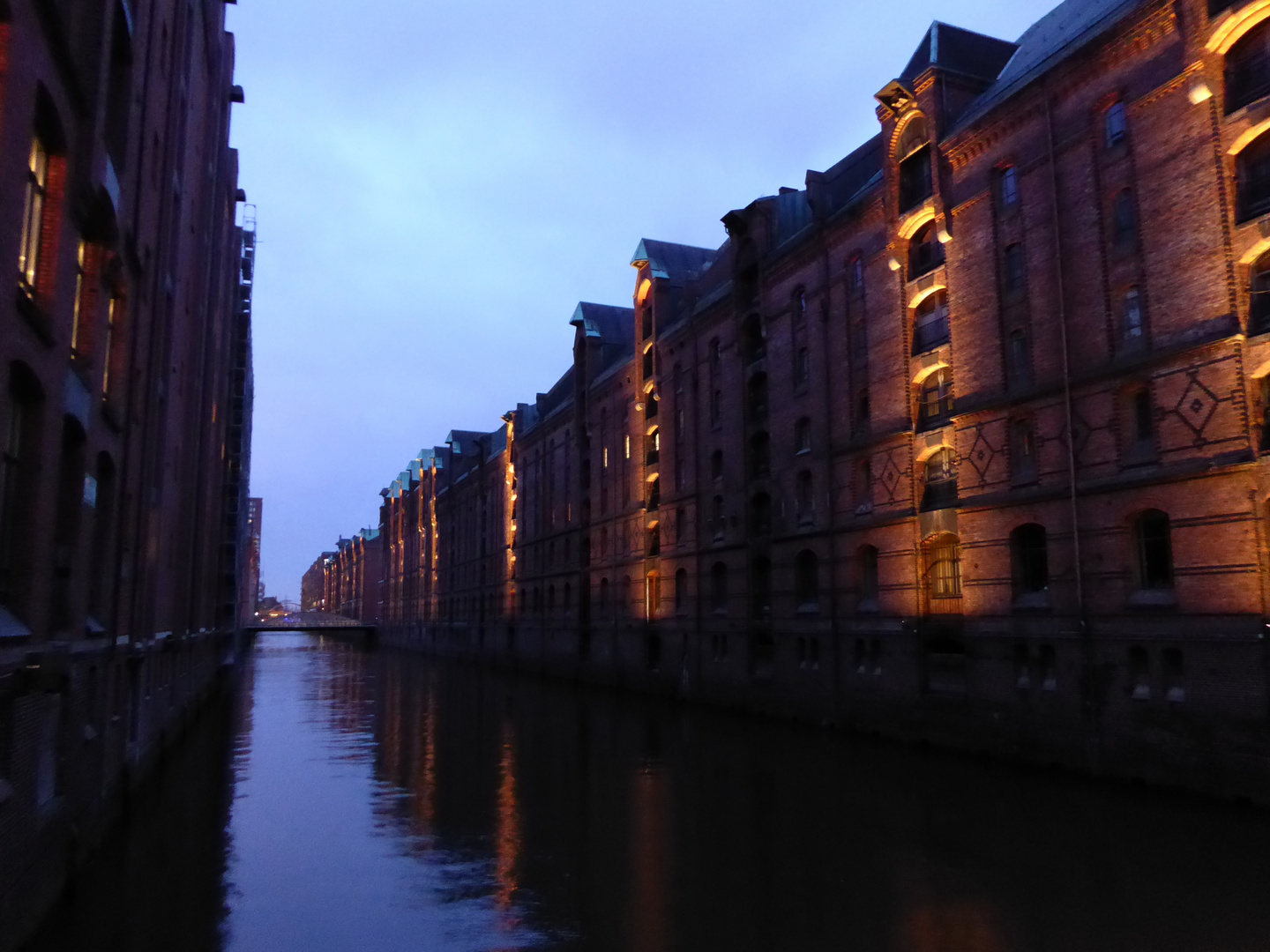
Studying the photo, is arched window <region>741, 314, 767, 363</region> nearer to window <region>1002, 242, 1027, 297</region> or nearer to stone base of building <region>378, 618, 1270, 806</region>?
stone base of building <region>378, 618, 1270, 806</region>

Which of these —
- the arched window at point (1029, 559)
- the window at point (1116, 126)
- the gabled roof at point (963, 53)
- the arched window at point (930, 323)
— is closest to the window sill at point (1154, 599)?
the arched window at point (1029, 559)

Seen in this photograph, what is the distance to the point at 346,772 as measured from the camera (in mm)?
21297

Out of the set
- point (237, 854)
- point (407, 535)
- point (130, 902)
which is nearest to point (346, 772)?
point (237, 854)

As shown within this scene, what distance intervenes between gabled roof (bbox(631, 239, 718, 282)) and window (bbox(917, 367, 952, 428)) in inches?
803

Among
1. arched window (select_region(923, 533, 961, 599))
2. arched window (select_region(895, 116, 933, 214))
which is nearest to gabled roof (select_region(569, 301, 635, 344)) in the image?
arched window (select_region(895, 116, 933, 214))

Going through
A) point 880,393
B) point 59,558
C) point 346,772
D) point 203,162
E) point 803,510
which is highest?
point 203,162

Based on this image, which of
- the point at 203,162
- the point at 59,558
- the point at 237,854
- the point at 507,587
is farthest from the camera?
the point at 507,587

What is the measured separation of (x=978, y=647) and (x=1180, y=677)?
17.6 feet

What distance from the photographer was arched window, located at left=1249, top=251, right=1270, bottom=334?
16703mm

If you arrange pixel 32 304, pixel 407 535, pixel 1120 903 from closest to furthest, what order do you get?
pixel 32 304, pixel 1120 903, pixel 407 535

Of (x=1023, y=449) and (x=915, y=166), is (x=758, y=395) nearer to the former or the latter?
(x=915, y=166)

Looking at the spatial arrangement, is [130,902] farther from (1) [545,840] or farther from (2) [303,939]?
(1) [545,840]

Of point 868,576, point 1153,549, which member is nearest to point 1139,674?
point 1153,549

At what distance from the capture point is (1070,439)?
20.2 m
